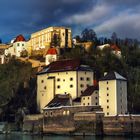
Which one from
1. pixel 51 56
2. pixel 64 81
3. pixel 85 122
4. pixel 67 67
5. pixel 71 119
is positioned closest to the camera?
pixel 85 122

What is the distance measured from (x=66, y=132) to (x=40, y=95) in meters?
16.0

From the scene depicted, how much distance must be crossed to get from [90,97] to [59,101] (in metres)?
5.35

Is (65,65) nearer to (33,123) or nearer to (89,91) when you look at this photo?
(89,91)

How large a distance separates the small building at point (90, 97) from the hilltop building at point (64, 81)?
4295 mm

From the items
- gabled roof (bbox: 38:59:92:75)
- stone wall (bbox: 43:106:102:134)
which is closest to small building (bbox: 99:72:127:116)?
stone wall (bbox: 43:106:102:134)

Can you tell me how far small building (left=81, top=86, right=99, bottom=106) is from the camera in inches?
2874

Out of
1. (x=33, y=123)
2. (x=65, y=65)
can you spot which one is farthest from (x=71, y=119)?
(x=65, y=65)

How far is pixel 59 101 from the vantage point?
75.2 metres

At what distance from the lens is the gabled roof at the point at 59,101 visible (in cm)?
7394

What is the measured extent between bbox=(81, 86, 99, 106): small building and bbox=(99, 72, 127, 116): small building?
5.11ft

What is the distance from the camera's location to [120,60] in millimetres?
94438

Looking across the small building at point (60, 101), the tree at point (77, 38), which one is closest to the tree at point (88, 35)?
the tree at point (77, 38)

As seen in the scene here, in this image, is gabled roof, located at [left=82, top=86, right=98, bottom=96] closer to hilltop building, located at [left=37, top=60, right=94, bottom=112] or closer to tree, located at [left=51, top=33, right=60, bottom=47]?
hilltop building, located at [left=37, top=60, right=94, bottom=112]

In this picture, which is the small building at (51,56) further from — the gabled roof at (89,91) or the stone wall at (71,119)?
the stone wall at (71,119)
